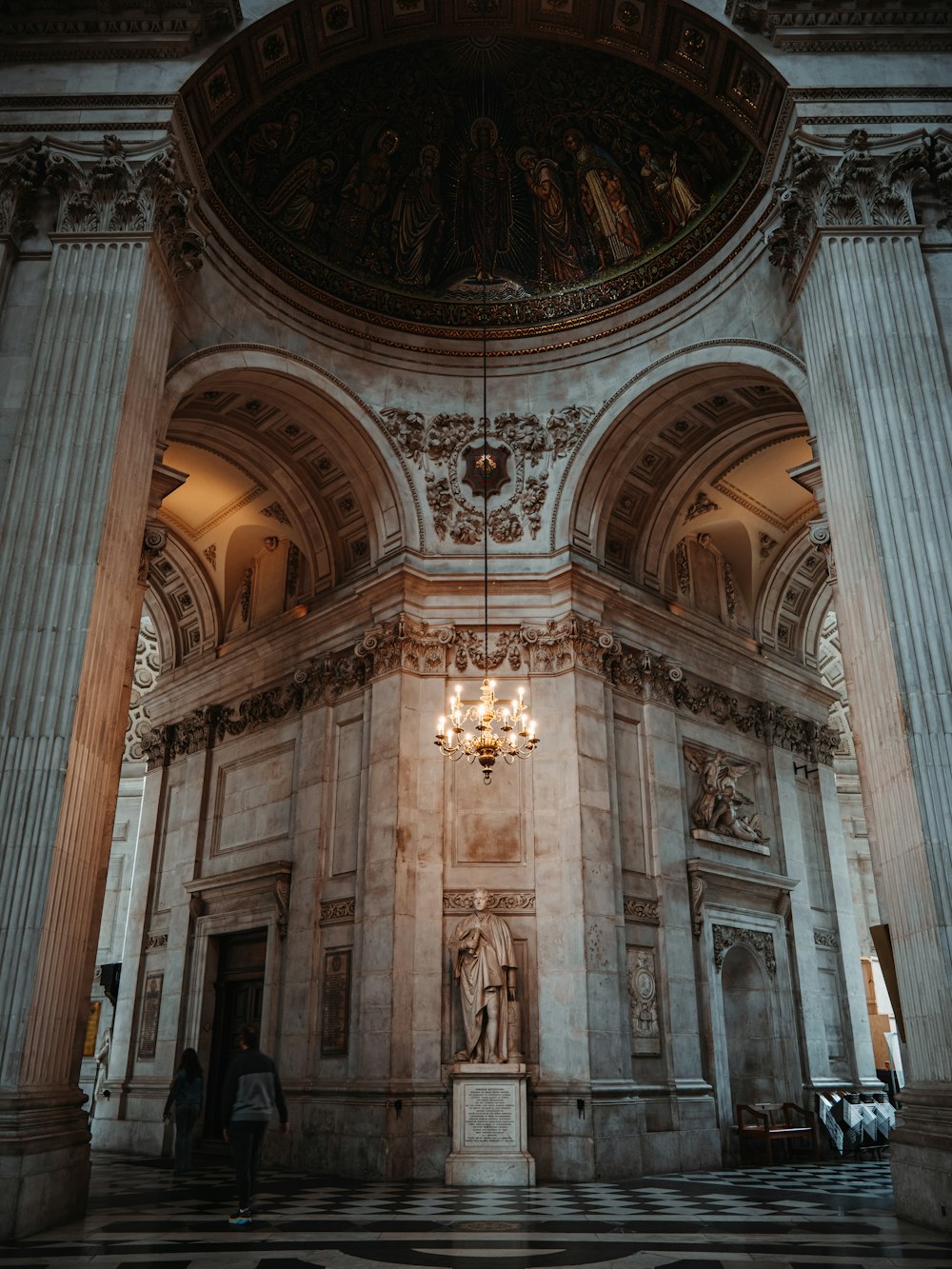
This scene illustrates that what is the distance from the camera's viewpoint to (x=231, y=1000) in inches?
697

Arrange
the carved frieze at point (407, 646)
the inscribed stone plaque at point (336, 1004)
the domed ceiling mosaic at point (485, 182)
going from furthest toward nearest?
the carved frieze at point (407, 646) → the domed ceiling mosaic at point (485, 182) → the inscribed stone plaque at point (336, 1004)

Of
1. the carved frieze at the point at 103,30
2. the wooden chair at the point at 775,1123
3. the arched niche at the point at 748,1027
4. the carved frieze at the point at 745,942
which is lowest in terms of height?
the wooden chair at the point at 775,1123

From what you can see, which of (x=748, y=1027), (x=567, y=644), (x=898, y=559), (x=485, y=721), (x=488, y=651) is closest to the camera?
(x=898, y=559)

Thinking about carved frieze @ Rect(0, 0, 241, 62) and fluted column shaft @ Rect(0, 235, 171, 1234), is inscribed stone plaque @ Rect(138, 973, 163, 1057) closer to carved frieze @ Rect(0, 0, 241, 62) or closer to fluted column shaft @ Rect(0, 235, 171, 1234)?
fluted column shaft @ Rect(0, 235, 171, 1234)

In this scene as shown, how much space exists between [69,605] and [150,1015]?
11188 millimetres

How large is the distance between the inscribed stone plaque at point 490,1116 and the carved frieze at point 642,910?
332 centimetres

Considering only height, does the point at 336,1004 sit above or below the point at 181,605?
below

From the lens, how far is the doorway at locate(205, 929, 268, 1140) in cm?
1703

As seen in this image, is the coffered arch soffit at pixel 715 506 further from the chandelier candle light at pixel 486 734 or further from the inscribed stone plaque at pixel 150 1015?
the inscribed stone plaque at pixel 150 1015

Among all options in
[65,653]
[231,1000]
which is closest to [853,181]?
[65,653]

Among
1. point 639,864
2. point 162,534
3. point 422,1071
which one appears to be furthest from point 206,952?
point 162,534

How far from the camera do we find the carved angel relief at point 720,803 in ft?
56.5

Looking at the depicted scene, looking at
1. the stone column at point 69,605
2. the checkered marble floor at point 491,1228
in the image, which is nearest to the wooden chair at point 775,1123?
the checkered marble floor at point 491,1228

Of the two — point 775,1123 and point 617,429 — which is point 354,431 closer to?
point 617,429
